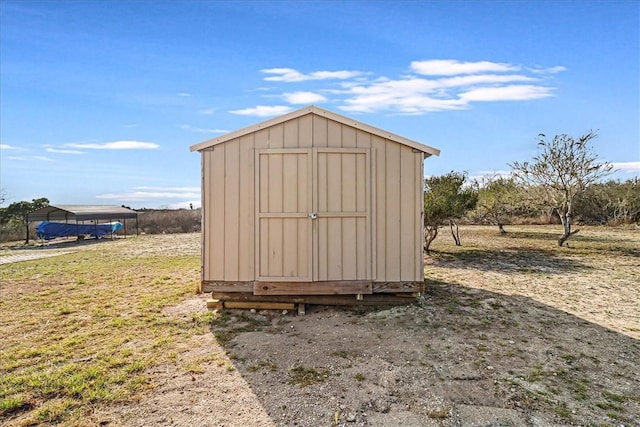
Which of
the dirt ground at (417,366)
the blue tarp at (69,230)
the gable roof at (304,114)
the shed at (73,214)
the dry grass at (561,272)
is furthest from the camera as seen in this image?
the shed at (73,214)

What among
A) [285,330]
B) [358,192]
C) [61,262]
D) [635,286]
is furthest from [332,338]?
[61,262]

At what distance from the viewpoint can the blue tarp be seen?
59.8ft

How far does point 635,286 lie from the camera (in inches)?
283

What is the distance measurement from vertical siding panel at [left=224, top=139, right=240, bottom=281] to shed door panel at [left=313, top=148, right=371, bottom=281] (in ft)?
3.59

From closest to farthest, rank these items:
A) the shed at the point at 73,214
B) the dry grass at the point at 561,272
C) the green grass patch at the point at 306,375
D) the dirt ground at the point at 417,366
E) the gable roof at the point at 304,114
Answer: the dirt ground at the point at 417,366
the green grass patch at the point at 306,375
the gable roof at the point at 304,114
the dry grass at the point at 561,272
the shed at the point at 73,214

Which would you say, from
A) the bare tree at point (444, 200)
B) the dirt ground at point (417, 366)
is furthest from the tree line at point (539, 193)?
the dirt ground at point (417, 366)

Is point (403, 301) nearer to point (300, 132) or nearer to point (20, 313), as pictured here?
point (300, 132)

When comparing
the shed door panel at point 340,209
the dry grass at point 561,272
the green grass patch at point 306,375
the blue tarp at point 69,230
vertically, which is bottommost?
the green grass patch at point 306,375

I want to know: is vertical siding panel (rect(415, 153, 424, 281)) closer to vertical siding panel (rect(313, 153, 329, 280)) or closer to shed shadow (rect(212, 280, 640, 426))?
shed shadow (rect(212, 280, 640, 426))

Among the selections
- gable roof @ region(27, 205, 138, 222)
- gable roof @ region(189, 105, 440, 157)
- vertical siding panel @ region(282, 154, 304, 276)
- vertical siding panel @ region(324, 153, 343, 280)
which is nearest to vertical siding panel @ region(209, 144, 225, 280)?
gable roof @ region(189, 105, 440, 157)

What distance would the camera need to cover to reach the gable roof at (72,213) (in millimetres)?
18791

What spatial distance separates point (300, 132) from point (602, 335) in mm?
4428

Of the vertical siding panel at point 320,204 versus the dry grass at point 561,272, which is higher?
the vertical siding panel at point 320,204

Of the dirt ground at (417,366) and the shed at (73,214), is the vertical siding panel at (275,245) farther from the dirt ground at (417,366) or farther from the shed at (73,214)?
the shed at (73,214)
